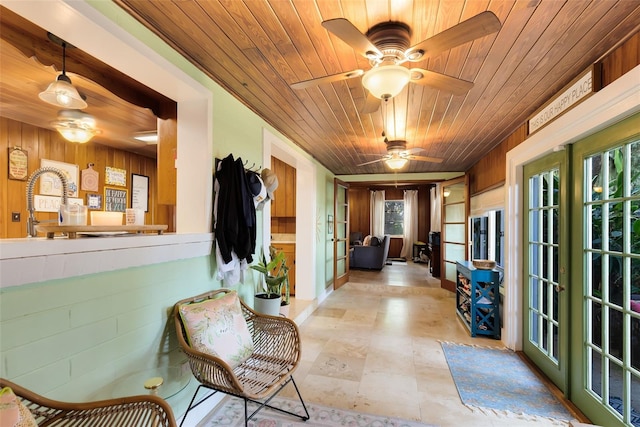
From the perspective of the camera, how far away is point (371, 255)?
7.69m

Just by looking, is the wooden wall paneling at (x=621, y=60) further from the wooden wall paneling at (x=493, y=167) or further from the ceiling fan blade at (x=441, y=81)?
the wooden wall paneling at (x=493, y=167)

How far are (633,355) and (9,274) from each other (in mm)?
2902

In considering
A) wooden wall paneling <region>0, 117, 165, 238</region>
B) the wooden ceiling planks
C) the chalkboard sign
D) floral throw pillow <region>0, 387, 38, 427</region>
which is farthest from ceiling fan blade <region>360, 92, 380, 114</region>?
the chalkboard sign

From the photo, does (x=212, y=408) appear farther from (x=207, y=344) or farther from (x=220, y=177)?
(x=220, y=177)

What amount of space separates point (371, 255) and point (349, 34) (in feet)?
22.5

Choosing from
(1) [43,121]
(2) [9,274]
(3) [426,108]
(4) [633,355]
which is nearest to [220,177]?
(2) [9,274]

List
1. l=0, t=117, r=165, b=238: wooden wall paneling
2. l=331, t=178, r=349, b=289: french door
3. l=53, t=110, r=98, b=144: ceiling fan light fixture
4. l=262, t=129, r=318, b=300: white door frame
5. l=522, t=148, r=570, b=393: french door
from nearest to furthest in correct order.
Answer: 1. l=522, t=148, r=570, b=393: french door
2. l=53, t=110, r=98, b=144: ceiling fan light fixture
3. l=0, t=117, r=165, b=238: wooden wall paneling
4. l=262, t=129, r=318, b=300: white door frame
5. l=331, t=178, r=349, b=289: french door

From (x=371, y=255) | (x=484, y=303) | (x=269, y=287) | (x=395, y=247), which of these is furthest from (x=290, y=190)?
(x=395, y=247)

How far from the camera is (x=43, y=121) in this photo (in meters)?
2.99

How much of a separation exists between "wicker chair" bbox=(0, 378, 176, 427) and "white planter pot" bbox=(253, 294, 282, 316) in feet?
4.36

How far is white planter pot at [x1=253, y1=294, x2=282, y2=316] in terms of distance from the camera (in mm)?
2486

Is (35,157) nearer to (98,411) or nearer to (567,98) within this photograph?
(98,411)

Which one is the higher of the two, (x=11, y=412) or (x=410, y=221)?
(x=410, y=221)

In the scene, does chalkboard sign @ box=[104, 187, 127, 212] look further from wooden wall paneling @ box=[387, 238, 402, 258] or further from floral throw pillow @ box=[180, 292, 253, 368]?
wooden wall paneling @ box=[387, 238, 402, 258]
